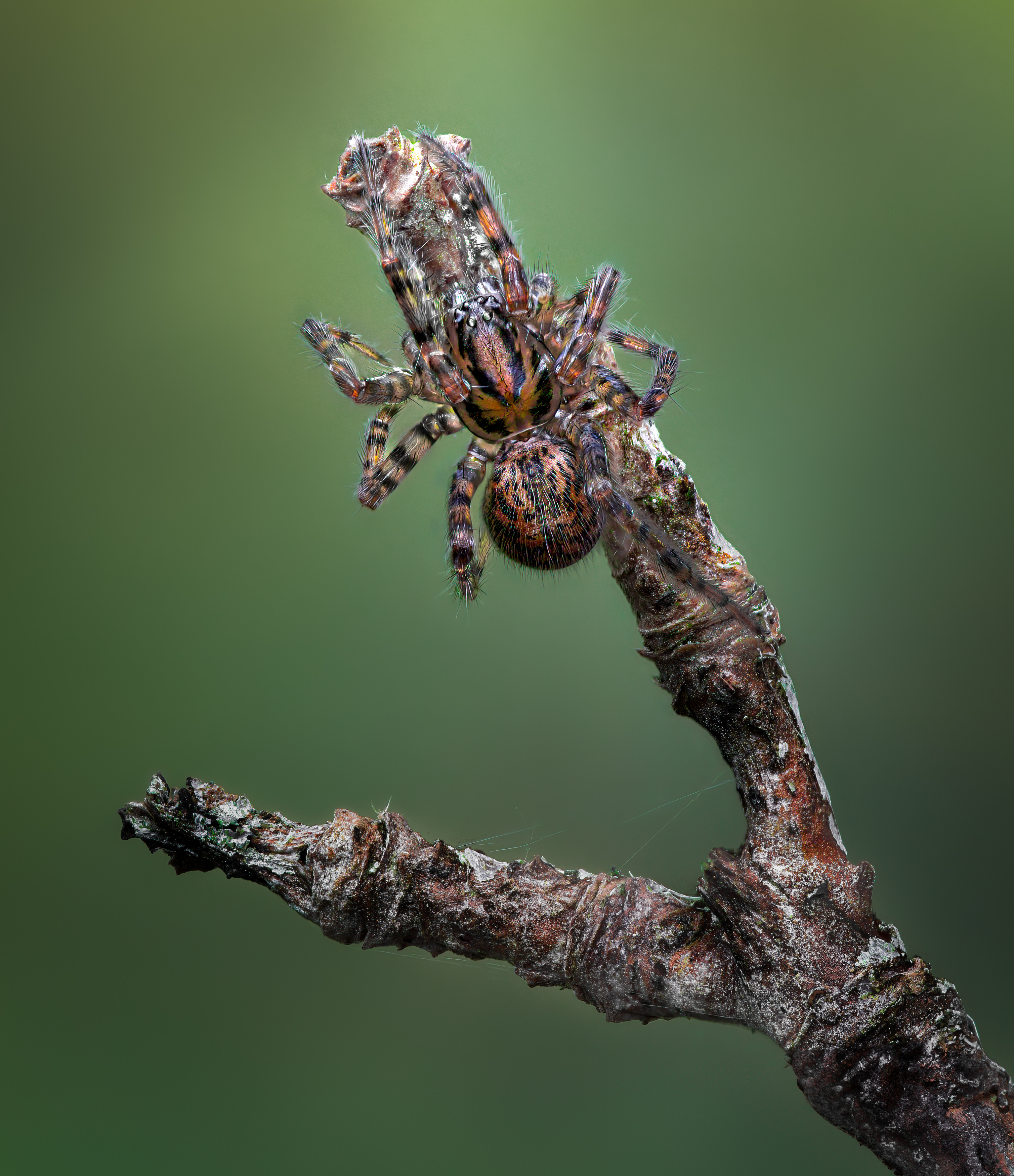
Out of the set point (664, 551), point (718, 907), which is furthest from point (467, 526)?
point (718, 907)

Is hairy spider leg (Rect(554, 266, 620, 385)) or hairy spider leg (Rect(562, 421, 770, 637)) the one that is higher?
hairy spider leg (Rect(554, 266, 620, 385))

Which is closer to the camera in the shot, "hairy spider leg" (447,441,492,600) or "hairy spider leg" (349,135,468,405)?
"hairy spider leg" (349,135,468,405)

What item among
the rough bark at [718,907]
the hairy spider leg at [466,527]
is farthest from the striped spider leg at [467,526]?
the rough bark at [718,907]

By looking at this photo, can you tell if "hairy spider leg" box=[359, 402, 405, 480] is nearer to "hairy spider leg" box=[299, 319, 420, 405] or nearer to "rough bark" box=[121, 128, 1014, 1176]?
"hairy spider leg" box=[299, 319, 420, 405]

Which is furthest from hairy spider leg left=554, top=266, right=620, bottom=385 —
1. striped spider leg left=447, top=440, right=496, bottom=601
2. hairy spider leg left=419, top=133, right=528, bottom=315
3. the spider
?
striped spider leg left=447, top=440, right=496, bottom=601

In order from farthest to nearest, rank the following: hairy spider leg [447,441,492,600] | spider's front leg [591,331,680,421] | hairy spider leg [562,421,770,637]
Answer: hairy spider leg [447,441,492,600] < spider's front leg [591,331,680,421] < hairy spider leg [562,421,770,637]

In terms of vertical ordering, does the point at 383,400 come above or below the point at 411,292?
below

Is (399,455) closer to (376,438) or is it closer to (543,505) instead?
(376,438)
